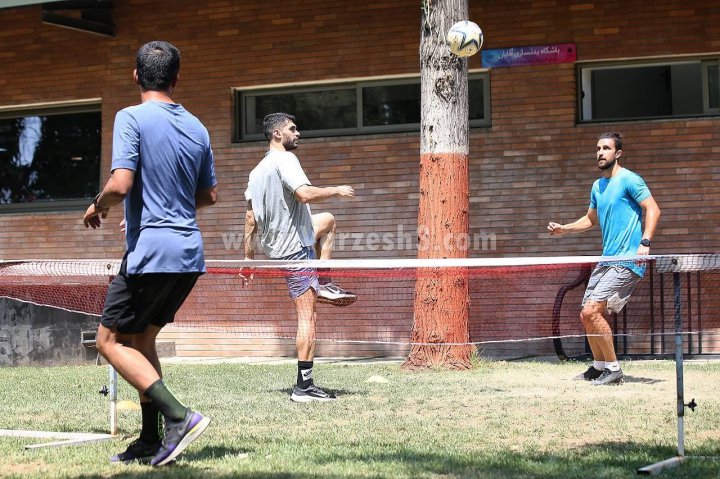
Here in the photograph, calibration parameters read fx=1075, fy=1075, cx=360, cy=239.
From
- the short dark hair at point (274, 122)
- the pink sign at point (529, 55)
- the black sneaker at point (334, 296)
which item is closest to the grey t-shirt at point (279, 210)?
the short dark hair at point (274, 122)

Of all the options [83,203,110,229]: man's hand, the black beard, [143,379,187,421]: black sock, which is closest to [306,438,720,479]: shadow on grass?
[143,379,187,421]: black sock

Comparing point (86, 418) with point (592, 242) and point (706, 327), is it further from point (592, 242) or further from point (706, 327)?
point (592, 242)

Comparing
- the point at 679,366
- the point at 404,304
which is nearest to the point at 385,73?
the point at 404,304

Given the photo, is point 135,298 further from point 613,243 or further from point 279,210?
point 613,243

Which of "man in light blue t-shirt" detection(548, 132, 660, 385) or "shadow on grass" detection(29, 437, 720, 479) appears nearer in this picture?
"shadow on grass" detection(29, 437, 720, 479)

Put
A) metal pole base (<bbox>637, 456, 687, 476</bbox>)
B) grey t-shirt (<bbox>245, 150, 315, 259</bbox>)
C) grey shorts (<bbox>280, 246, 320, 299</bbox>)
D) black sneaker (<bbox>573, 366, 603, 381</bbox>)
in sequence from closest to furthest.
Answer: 1. metal pole base (<bbox>637, 456, 687, 476</bbox>)
2. grey shorts (<bbox>280, 246, 320, 299</bbox>)
3. grey t-shirt (<bbox>245, 150, 315, 259</bbox>)
4. black sneaker (<bbox>573, 366, 603, 381</bbox>)

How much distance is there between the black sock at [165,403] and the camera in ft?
17.5

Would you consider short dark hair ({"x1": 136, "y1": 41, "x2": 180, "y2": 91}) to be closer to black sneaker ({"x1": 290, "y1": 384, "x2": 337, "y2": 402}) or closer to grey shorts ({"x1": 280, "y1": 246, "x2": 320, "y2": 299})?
grey shorts ({"x1": 280, "y1": 246, "x2": 320, "y2": 299})

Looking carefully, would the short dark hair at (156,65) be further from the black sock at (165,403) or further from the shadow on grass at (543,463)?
the shadow on grass at (543,463)

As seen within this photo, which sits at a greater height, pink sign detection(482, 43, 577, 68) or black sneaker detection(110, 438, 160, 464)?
pink sign detection(482, 43, 577, 68)

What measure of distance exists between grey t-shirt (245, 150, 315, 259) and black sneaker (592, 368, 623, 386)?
277cm

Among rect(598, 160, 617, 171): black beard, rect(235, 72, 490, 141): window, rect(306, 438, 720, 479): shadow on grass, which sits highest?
rect(235, 72, 490, 141): window

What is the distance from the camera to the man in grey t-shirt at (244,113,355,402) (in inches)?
327

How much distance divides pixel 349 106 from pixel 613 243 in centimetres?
511
